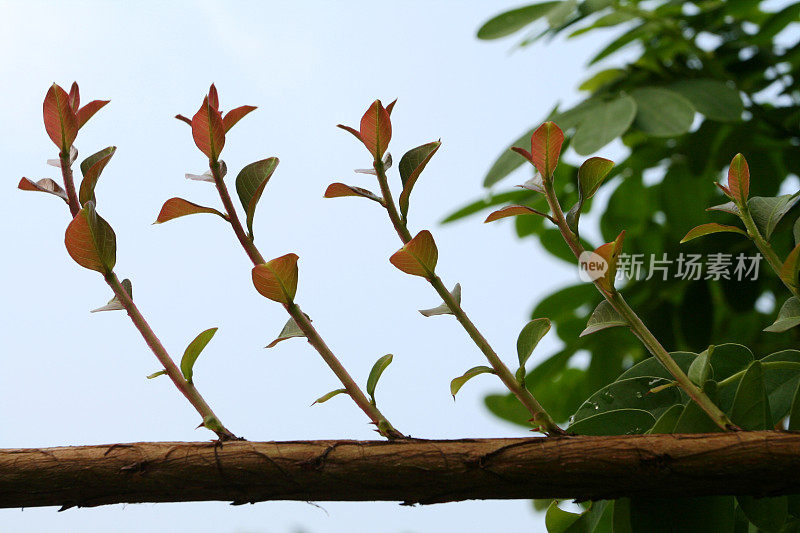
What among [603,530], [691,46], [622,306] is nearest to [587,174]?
[622,306]

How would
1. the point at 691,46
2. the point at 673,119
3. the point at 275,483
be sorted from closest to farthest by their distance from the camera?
the point at 275,483 < the point at 673,119 < the point at 691,46

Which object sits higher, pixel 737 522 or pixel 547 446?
pixel 547 446

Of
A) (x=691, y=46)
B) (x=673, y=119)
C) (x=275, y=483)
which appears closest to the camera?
(x=275, y=483)

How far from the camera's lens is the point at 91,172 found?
289 millimetres

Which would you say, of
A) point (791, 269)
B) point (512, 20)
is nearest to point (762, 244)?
point (791, 269)

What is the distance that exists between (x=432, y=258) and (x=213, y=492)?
11 centimetres

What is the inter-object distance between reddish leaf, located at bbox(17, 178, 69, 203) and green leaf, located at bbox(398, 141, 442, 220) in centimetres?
13

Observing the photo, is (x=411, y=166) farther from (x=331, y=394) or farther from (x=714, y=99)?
(x=714, y=99)

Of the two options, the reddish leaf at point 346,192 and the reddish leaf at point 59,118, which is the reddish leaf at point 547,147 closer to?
the reddish leaf at point 346,192

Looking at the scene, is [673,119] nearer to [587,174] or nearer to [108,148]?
[587,174]

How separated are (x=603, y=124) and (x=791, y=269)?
0.39 meters

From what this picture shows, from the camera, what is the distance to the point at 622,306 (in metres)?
0.29

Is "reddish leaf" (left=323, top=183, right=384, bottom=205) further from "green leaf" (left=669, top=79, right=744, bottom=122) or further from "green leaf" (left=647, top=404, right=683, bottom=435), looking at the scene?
"green leaf" (left=669, top=79, right=744, bottom=122)

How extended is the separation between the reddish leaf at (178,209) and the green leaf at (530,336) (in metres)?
0.12
